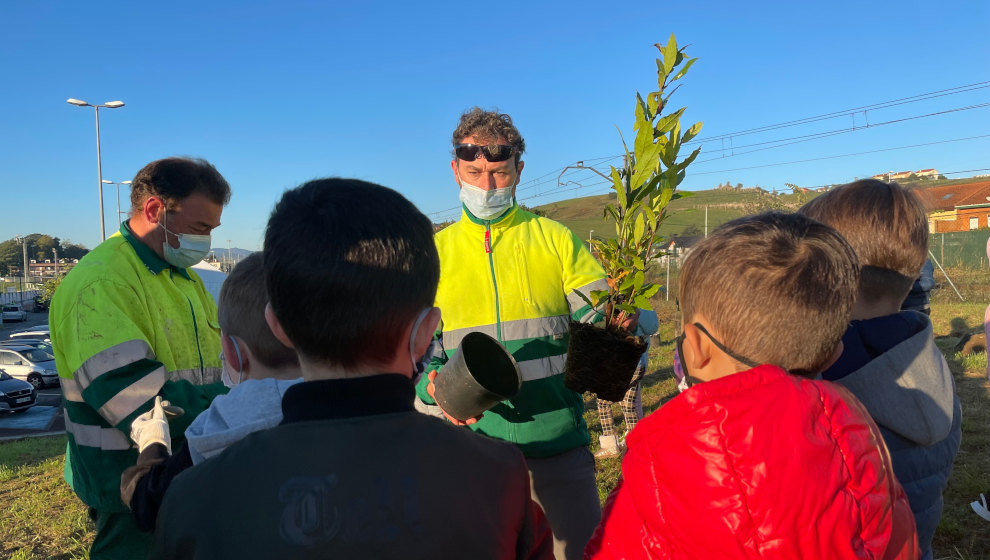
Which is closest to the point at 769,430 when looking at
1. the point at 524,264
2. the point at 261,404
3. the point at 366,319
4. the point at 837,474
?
the point at 837,474

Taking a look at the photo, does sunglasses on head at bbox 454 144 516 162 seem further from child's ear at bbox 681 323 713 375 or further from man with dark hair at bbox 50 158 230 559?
child's ear at bbox 681 323 713 375

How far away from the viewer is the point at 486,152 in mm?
2807

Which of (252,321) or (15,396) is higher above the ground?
(252,321)

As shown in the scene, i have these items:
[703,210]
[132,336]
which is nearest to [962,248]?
[703,210]

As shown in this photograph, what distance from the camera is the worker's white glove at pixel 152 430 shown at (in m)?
1.76

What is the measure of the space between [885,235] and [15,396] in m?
20.4

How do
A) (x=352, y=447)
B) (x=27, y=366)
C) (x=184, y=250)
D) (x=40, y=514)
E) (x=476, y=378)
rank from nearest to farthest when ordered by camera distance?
1. (x=352, y=447)
2. (x=476, y=378)
3. (x=184, y=250)
4. (x=40, y=514)
5. (x=27, y=366)

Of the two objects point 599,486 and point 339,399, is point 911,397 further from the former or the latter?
point 599,486

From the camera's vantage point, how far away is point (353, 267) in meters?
1.11

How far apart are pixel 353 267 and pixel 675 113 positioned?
1.57 m

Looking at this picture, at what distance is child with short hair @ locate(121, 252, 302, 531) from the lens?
1.44 metres

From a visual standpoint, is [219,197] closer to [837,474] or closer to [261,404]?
[261,404]

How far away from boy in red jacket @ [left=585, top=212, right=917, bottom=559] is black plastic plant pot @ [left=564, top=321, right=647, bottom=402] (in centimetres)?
79

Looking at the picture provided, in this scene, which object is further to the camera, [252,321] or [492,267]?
[492,267]
